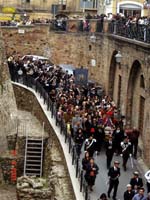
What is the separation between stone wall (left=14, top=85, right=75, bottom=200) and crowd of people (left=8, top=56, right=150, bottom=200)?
81 cm

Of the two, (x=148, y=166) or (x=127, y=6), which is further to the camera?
(x=127, y=6)

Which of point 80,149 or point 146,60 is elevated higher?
point 146,60

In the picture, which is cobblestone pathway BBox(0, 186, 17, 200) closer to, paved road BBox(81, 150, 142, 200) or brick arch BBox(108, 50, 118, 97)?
paved road BBox(81, 150, 142, 200)

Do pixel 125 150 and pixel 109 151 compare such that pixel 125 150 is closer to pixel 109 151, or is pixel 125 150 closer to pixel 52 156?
pixel 109 151

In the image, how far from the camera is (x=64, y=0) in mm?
59844

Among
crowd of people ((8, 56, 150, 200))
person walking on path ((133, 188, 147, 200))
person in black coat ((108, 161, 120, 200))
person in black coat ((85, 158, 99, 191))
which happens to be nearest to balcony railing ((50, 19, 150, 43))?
crowd of people ((8, 56, 150, 200))

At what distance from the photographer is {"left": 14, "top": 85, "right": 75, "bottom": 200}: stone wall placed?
20688mm

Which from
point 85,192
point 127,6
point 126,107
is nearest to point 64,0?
point 127,6

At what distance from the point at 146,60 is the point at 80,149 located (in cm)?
453

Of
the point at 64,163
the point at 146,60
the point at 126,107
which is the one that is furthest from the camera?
the point at 126,107

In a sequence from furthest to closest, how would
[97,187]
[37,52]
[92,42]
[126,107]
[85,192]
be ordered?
[37,52]
[92,42]
[126,107]
[97,187]
[85,192]

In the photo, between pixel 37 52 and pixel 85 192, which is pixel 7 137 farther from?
pixel 37 52

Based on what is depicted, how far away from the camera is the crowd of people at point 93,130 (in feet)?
65.0

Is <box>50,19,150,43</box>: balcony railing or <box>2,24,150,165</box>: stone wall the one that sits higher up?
<box>50,19,150,43</box>: balcony railing
